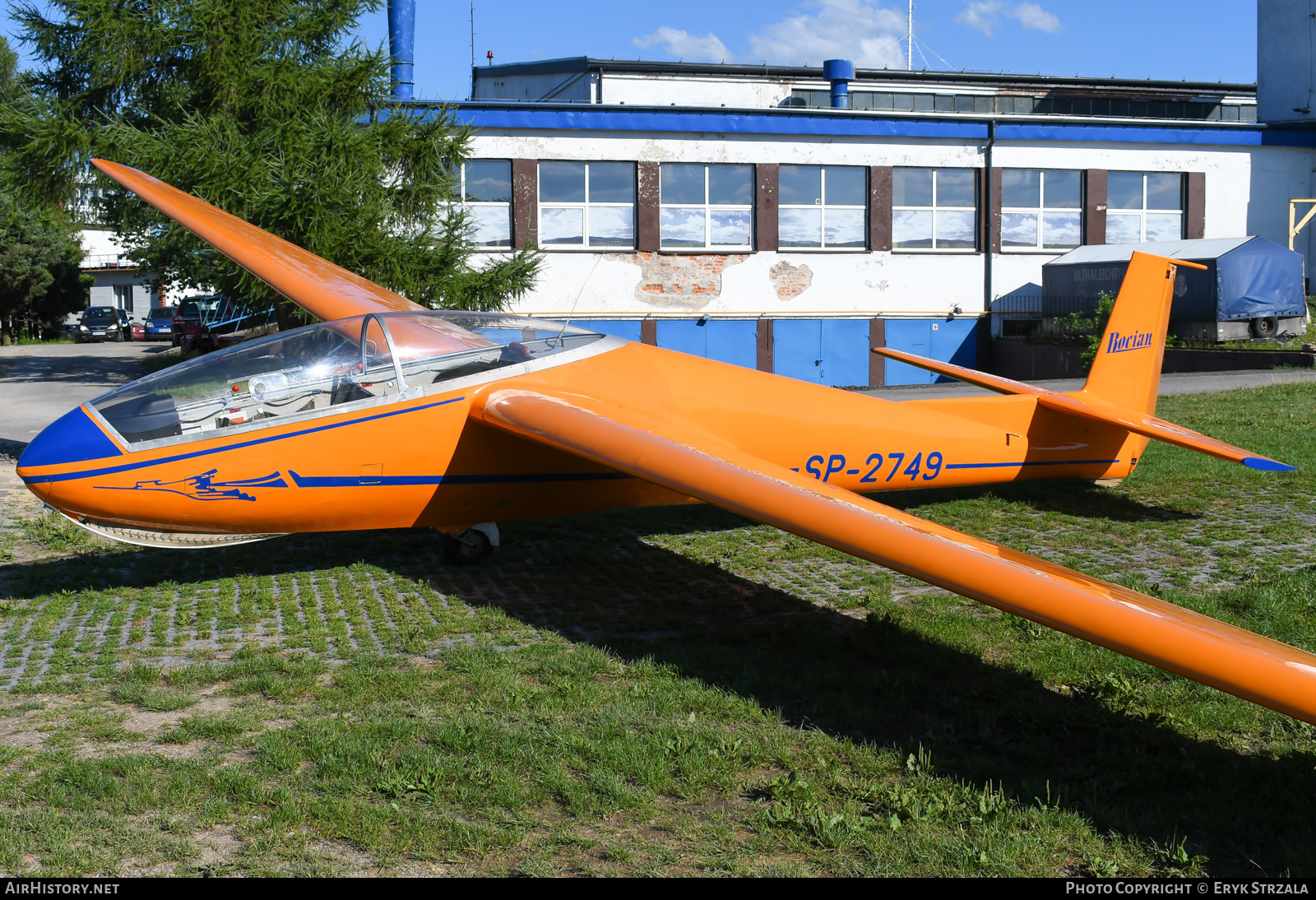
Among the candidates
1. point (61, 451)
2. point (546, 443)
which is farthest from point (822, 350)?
point (61, 451)

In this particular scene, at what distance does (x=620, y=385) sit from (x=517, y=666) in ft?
9.99

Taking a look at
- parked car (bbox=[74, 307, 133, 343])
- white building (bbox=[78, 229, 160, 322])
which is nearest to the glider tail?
parked car (bbox=[74, 307, 133, 343])

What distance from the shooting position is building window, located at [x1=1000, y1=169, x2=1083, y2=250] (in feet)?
93.8

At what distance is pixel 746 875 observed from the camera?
359 cm

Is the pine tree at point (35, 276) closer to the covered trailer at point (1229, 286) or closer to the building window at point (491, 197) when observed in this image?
the building window at point (491, 197)

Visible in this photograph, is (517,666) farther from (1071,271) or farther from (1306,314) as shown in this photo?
(1306,314)

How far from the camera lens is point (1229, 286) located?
79.8ft

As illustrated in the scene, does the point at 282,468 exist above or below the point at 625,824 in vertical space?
above

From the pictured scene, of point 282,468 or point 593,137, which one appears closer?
point 282,468

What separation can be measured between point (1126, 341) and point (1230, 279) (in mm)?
17737

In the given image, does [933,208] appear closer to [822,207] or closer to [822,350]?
[822,207]

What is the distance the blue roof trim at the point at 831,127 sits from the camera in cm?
2509
